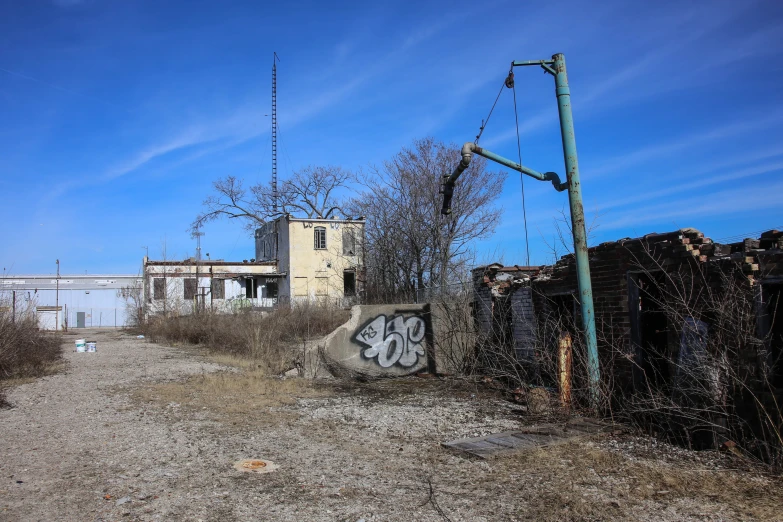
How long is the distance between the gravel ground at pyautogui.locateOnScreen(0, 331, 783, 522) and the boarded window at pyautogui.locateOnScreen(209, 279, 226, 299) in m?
34.9

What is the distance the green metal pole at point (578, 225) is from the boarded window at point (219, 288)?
1532 inches

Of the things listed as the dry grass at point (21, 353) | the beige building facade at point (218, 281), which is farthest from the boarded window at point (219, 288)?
the dry grass at point (21, 353)

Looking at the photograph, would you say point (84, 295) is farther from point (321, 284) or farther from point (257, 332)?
point (257, 332)

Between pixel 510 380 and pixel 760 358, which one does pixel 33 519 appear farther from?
pixel 510 380

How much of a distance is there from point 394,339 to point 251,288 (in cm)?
3432

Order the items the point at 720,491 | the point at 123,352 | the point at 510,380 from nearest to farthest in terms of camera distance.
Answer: the point at 720,491
the point at 510,380
the point at 123,352

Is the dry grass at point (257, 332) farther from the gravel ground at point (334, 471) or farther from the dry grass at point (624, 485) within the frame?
the dry grass at point (624, 485)

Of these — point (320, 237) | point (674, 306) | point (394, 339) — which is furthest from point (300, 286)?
point (674, 306)

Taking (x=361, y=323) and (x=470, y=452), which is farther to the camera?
(x=361, y=323)

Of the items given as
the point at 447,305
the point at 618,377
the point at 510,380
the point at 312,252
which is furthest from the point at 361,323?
the point at 312,252

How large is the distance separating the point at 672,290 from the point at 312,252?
37.4 metres

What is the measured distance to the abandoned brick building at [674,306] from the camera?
20.4 ft

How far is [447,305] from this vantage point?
13.1m

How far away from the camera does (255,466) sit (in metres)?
6.17
